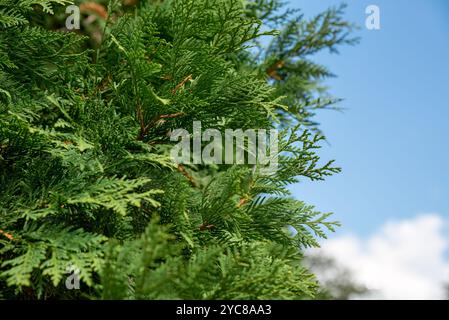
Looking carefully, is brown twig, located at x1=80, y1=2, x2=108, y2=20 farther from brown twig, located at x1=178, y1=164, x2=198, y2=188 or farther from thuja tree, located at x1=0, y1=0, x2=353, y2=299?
brown twig, located at x1=178, y1=164, x2=198, y2=188

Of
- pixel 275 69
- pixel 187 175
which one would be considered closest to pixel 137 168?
pixel 187 175

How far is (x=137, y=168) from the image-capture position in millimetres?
1835

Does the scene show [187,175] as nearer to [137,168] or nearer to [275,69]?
[137,168]

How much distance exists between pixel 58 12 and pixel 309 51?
1.86 metres

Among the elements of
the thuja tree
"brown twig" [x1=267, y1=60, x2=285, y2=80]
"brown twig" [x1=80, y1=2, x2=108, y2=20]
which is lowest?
the thuja tree

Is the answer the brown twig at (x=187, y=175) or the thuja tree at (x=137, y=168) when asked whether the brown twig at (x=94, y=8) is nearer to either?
the thuja tree at (x=137, y=168)

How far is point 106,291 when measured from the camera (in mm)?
1226

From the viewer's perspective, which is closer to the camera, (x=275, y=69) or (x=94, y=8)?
(x=94, y=8)

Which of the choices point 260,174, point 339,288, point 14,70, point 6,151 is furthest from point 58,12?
point 339,288

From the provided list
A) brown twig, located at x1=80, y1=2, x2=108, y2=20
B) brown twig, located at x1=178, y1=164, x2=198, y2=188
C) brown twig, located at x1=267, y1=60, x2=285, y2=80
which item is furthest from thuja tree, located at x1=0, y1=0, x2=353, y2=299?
brown twig, located at x1=267, y1=60, x2=285, y2=80

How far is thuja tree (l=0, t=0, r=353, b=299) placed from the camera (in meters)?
1.48

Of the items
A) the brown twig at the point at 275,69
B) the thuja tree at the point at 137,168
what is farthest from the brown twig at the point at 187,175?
the brown twig at the point at 275,69
